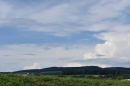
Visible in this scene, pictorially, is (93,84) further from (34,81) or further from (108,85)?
(34,81)

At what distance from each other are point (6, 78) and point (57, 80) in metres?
3.82

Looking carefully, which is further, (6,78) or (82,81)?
(82,81)

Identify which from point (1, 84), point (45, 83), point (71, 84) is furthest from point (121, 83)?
point (1, 84)

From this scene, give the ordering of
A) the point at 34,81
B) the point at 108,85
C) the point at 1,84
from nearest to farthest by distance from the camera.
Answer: the point at 1,84
the point at 34,81
the point at 108,85

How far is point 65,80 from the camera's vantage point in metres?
22.0

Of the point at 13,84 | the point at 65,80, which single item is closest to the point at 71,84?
the point at 65,80

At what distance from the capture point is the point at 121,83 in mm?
23188

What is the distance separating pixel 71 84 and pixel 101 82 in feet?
9.69

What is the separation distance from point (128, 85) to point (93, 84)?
2845 mm

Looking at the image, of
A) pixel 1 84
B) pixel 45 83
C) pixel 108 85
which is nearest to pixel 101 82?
pixel 108 85

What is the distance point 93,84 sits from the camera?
864 inches

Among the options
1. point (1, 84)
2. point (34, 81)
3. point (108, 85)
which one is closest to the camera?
point (1, 84)

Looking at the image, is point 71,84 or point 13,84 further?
point 71,84

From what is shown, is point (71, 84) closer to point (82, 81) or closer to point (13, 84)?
point (82, 81)
